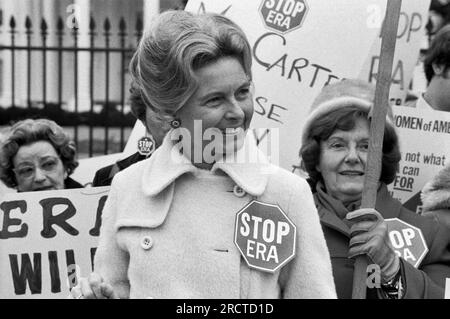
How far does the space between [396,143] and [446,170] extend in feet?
1.13

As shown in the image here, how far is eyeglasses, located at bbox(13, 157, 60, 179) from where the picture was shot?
4391mm

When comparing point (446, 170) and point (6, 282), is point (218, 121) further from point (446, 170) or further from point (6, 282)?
point (6, 282)

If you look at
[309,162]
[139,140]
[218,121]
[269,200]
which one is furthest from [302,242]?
[139,140]

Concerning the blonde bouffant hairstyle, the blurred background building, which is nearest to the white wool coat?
the blonde bouffant hairstyle

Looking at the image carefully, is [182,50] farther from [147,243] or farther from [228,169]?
[147,243]

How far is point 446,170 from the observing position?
12.5ft

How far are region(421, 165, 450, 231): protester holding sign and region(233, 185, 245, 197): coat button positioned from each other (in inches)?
48.3

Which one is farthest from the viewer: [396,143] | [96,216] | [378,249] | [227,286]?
[96,216]

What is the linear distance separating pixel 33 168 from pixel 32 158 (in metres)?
0.04

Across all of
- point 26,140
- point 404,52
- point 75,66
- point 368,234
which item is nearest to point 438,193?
point 368,234

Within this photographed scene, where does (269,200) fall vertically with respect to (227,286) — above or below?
above

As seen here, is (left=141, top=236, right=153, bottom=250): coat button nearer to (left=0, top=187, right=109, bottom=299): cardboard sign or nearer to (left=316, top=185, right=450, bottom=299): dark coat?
(left=316, top=185, right=450, bottom=299): dark coat

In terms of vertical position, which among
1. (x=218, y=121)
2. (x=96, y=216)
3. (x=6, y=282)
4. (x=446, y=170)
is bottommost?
(x=6, y=282)

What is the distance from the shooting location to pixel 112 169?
446 cm
